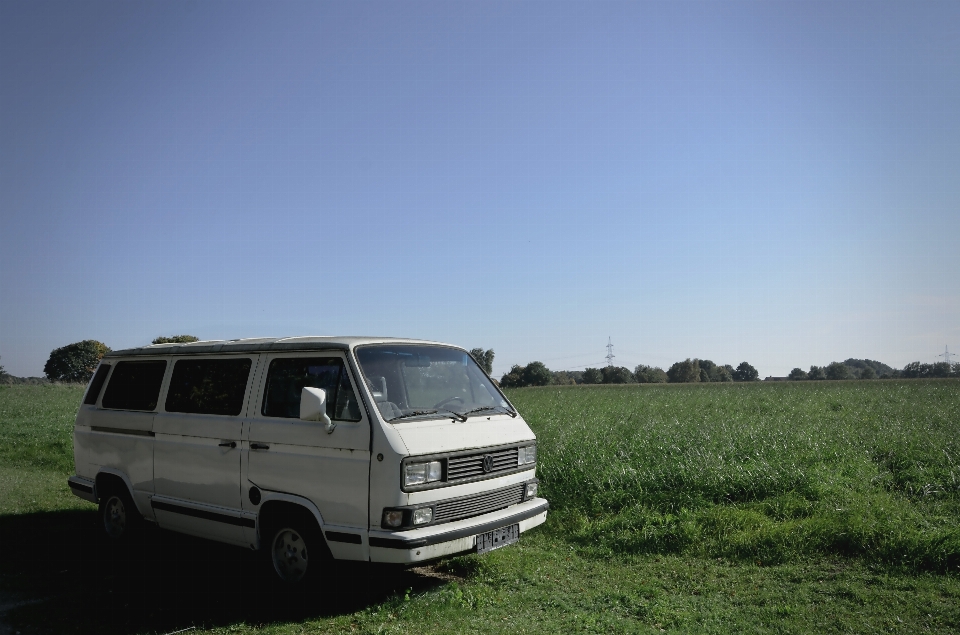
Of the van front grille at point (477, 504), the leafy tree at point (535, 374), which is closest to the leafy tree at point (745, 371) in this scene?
the leafy tree at point (535, 374)

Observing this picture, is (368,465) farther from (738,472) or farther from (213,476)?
(738,472)

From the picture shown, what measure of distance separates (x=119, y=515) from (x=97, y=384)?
6.14 ft

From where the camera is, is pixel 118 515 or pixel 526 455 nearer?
pixel 526 455

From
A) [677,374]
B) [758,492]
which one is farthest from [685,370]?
[758,492]

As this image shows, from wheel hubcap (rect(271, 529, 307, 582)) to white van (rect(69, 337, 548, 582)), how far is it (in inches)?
0.6

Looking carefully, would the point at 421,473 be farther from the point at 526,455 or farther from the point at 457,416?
the point at 526,455

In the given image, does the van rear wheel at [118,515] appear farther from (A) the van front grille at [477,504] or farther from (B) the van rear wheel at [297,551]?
(A) the van front grille at [477,504]

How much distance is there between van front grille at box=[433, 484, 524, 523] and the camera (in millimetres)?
5880

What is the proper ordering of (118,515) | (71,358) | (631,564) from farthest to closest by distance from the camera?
1. (71,358)
2. (118,515)
3. (631,564)

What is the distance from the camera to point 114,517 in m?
8.70

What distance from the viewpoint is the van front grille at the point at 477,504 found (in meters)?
5.88

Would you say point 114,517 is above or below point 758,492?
below

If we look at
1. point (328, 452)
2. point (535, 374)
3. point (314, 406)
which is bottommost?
point (328, 452)

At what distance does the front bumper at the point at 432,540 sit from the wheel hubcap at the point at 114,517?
476cm
